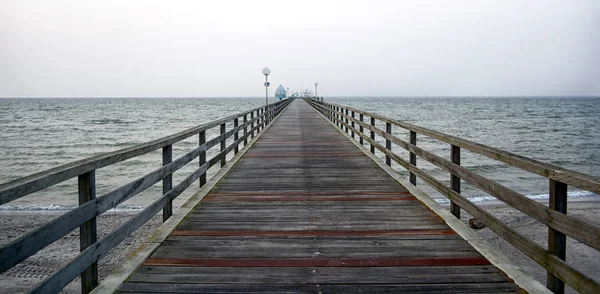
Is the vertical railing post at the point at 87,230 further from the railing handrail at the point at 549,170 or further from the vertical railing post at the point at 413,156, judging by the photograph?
the vertical railing post at the point at 413,156

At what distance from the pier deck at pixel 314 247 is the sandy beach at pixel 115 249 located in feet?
11.6

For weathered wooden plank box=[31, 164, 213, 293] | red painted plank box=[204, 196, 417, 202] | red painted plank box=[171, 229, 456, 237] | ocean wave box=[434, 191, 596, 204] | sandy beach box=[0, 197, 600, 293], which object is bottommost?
sandy beach box=[0, 197, 600, 293]

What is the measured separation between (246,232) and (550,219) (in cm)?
272

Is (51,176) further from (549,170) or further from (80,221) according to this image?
(549,170)

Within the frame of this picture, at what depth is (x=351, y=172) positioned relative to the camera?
7.95 m

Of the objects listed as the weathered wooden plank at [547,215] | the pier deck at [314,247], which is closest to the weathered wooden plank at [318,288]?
the pier deck at [314,247]

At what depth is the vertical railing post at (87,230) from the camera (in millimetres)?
2957

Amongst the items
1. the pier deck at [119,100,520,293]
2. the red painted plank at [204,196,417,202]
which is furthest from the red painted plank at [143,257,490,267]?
the red painted plank at [204,196,417,202]

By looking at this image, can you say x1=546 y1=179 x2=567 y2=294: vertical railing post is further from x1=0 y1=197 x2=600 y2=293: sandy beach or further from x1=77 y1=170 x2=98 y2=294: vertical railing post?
x1=0 y1=197 x2=600 y2=293: sandy beach

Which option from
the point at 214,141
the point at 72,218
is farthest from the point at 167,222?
the point at 214,141

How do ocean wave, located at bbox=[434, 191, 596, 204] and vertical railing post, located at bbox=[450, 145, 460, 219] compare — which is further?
ocean wave, located at bbox=[434, 191, 596, 204]

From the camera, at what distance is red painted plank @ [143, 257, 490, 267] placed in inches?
141

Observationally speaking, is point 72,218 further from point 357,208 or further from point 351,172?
point 351,172

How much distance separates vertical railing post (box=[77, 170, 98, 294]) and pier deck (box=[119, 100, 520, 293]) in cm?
23
